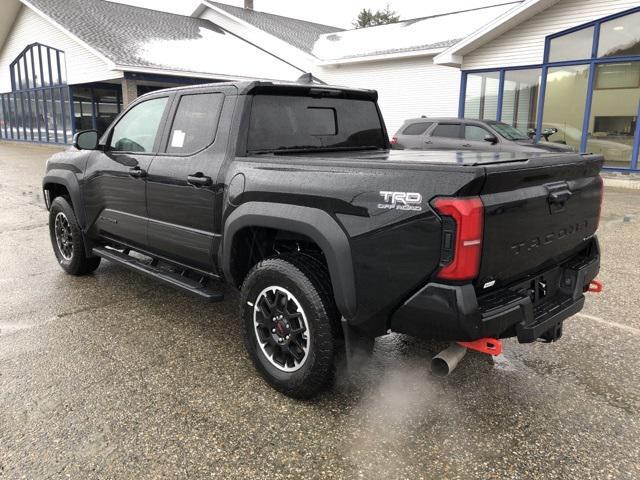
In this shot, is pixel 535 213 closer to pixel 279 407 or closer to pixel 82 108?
pixel 279 407

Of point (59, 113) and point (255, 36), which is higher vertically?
point (255, 36)

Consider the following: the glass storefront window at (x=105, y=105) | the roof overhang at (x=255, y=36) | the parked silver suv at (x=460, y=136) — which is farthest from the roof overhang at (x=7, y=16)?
the parked silver suv at (x=460, y=136)

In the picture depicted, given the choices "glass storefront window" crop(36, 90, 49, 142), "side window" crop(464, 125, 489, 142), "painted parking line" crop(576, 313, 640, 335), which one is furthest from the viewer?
Answer: "glass storefront window" crop(36, 90, 49, 142)

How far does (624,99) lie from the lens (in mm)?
13133

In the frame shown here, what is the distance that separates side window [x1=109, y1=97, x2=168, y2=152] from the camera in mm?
4266

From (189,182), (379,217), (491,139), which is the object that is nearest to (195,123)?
(189,182)

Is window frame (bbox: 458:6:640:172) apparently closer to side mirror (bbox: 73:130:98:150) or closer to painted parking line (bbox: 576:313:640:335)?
painted parking line (bbox: 576:313:640:335)

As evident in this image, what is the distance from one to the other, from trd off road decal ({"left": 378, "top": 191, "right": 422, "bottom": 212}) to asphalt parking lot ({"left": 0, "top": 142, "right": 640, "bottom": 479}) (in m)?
1.23

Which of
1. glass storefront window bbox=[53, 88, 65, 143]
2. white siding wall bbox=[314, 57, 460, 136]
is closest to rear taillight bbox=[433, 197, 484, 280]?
white siding wall bbox=[314, 57, 460, 136]

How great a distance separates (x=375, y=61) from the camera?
2095 cm

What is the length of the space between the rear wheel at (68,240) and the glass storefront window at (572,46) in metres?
13.2

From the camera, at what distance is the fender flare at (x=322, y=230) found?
8.86 ft

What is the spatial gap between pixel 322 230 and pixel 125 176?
2.36m

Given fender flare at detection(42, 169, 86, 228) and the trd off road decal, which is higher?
the trd off road decal
